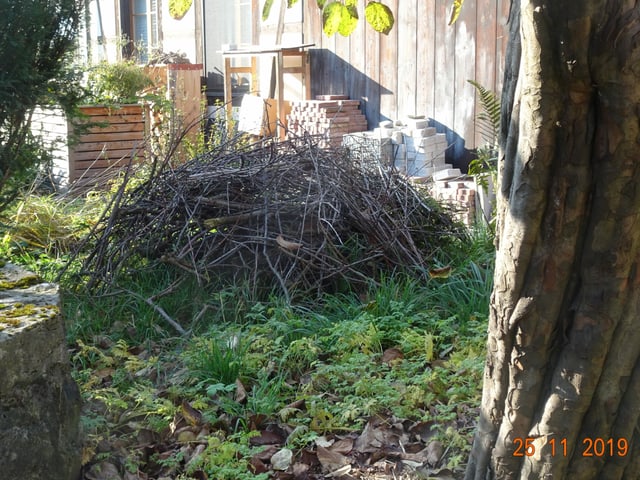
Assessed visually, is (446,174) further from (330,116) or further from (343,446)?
(343,446)

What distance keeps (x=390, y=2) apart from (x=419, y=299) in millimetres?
7333

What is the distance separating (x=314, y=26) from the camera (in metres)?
12.9

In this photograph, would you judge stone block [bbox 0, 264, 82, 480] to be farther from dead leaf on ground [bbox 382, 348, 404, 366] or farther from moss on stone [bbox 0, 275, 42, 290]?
dead leaf on ground [bbox 382, 348, 404, 366]

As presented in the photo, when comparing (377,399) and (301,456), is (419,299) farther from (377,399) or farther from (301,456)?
(301,456)

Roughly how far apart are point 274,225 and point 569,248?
3.59 metres

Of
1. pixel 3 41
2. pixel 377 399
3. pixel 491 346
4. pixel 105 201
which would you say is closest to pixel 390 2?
pixel 105 201

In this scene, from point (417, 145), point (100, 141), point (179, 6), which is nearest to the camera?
point (179, 6)

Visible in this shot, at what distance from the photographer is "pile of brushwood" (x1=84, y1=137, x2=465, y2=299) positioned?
5375 millimetres

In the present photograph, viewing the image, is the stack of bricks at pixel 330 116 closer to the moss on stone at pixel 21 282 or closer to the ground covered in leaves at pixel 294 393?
the ground covered in leaves at pixel 294 393

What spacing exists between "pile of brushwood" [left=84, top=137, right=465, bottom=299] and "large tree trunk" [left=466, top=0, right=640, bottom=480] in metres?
2.86

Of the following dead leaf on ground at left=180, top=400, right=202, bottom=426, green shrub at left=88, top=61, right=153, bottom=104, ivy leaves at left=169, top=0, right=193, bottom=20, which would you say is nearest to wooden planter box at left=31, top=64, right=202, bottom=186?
green shrub at left=88, top=61, right=153, bottom=104

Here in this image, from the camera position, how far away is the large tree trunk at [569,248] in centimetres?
200

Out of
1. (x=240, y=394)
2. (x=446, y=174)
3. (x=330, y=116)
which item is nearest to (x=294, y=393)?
(x=240, y=394)

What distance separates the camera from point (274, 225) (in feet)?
18.4
